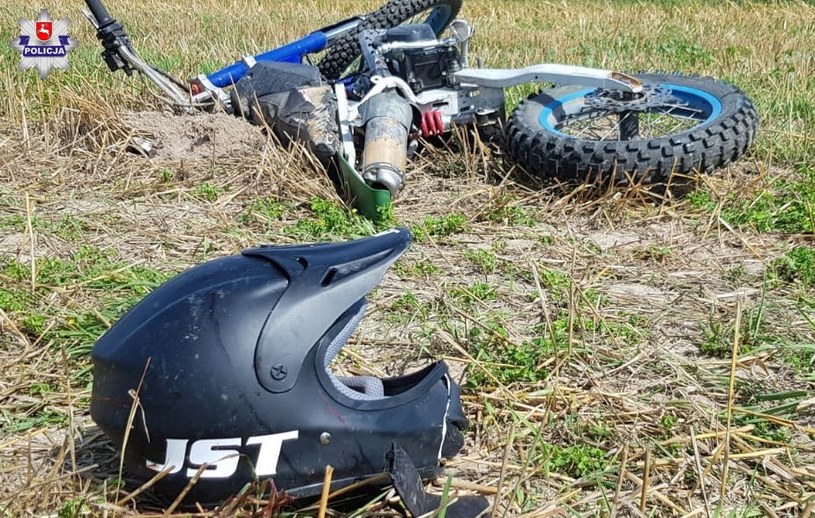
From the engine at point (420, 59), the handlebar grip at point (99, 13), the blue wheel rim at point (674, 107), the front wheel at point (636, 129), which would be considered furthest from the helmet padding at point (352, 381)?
the handlebar grip at point (99, 13)

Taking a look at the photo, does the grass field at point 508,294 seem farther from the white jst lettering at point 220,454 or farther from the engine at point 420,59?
→ the engine at point 420,59

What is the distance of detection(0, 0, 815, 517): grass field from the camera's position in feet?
8.55

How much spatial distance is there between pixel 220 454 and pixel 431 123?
140 inches

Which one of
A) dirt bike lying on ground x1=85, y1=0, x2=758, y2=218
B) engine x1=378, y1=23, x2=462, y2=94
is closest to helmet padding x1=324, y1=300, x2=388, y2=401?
dirt bike lying on ground x1=85, y1=0, x2=758, y2=218

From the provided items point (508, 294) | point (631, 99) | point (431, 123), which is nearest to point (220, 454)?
point (508, 294)

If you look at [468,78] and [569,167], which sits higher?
[468,78]

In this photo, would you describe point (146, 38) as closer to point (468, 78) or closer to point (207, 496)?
point (468, 78)

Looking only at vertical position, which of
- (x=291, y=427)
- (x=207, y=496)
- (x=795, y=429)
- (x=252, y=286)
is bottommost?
(x=795, y=429)

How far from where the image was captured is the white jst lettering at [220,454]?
221 cm

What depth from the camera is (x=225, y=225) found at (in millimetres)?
4652

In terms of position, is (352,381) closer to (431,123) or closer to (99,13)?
(431,123)

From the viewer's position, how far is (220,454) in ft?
7.28

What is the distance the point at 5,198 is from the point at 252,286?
331 cm

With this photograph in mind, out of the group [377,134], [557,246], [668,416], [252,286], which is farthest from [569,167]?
[252,286]
